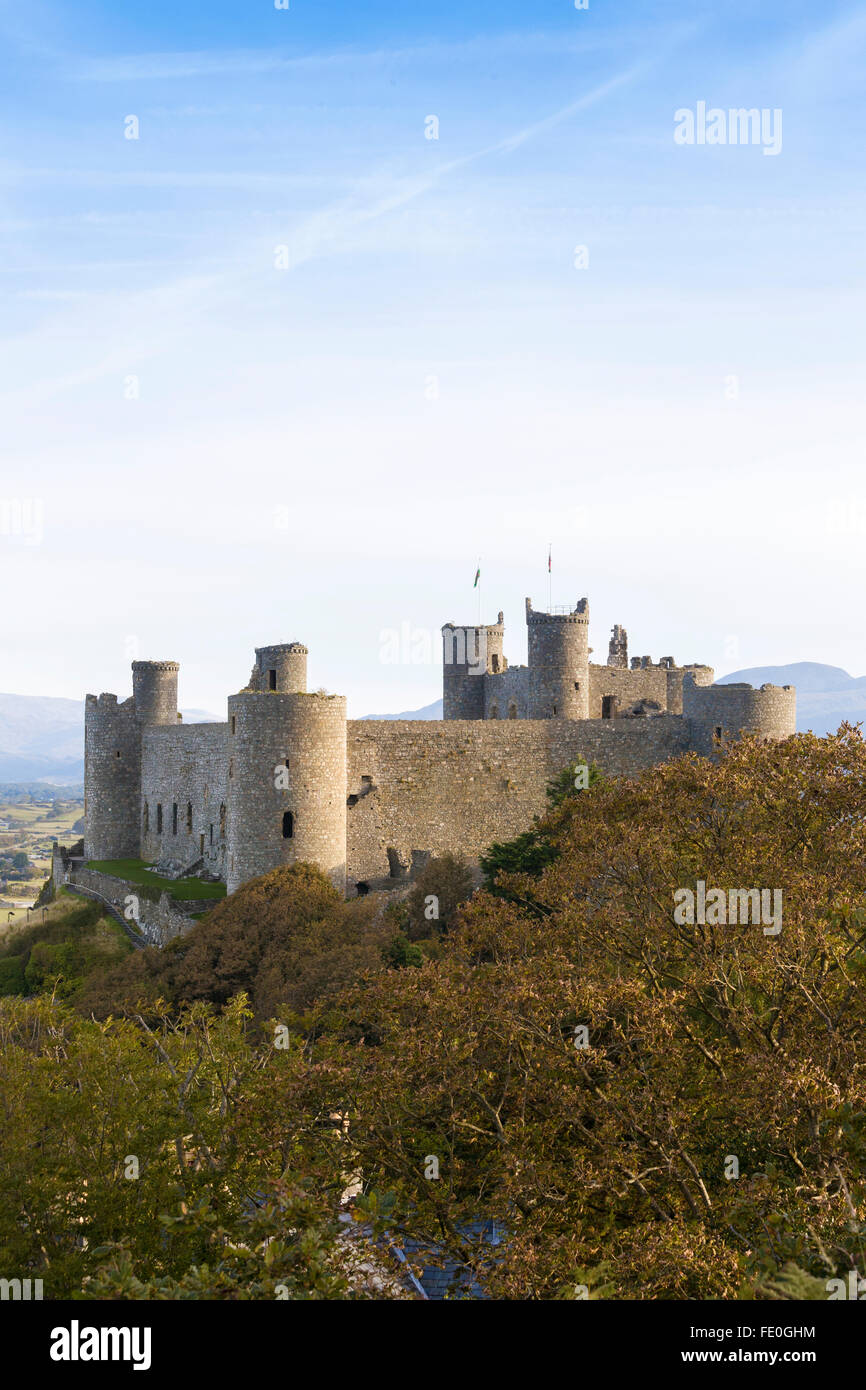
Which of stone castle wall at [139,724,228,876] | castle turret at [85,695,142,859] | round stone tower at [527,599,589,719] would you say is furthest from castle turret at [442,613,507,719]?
castle turret at [85,695,142,859]

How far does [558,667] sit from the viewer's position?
4350cm

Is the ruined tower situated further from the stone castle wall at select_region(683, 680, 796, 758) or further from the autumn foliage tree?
the autumn foliage tree

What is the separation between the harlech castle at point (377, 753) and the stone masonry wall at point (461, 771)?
48mm

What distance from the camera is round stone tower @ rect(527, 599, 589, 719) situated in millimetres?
43375

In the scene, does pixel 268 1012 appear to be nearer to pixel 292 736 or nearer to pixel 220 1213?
pixel 292 736

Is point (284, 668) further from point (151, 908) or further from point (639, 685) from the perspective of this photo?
point (639, 685)

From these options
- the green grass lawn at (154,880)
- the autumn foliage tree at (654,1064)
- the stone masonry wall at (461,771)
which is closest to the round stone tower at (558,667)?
the stone masonry wall at (461,771)

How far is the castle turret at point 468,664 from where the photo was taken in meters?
49.7

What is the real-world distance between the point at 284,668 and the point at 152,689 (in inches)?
357

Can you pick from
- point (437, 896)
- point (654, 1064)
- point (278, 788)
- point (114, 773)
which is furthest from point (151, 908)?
point (654, 1064)

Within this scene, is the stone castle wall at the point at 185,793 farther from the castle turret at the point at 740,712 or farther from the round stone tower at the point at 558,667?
the castle turret at the point at 740,712

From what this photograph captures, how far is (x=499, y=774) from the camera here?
1567 inches

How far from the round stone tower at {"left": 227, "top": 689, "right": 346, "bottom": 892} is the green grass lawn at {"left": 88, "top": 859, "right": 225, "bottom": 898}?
9.39 ft
